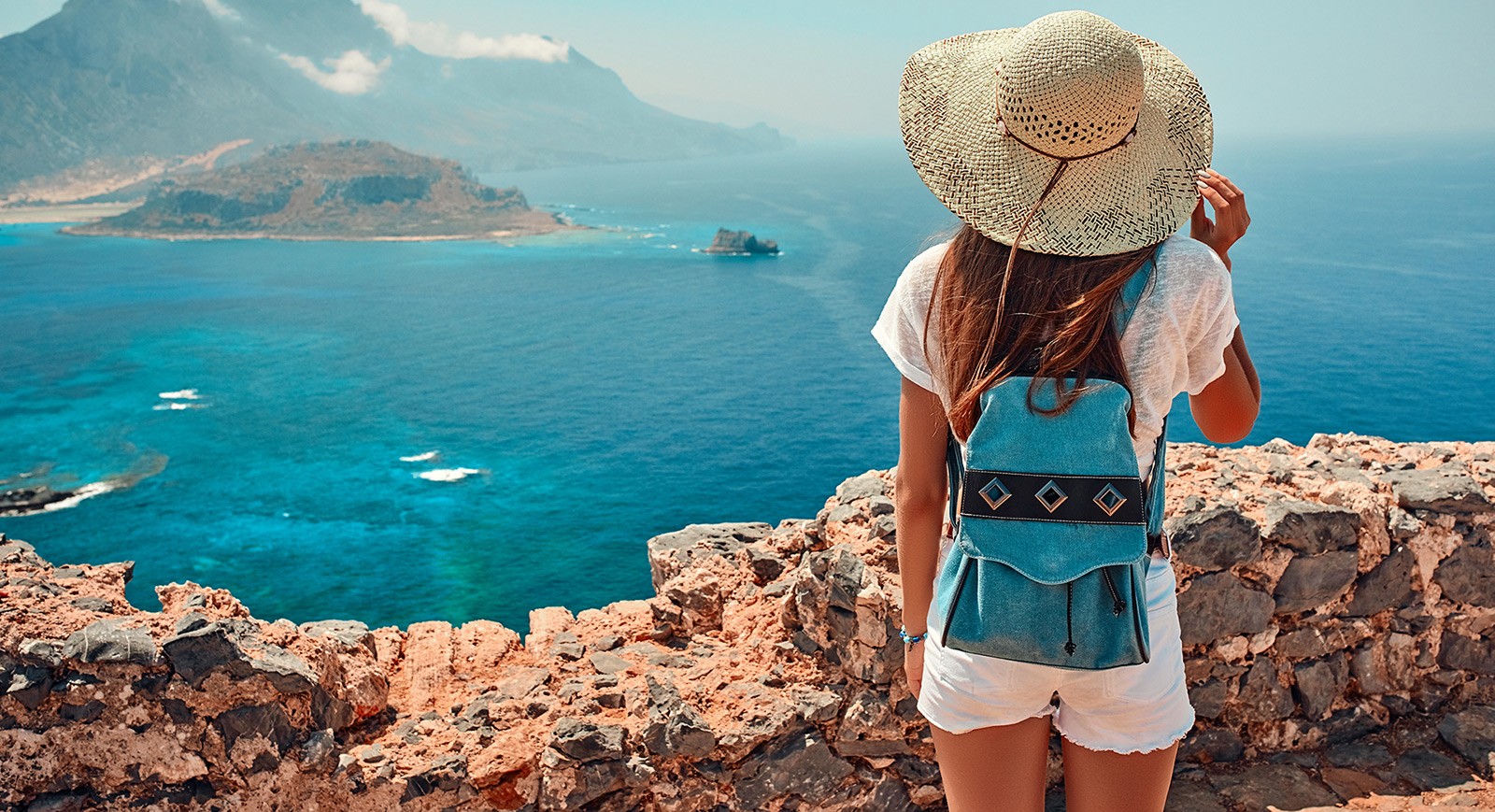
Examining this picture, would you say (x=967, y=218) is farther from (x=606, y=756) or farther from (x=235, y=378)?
(x=235, y=378)

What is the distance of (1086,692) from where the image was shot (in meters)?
2.16

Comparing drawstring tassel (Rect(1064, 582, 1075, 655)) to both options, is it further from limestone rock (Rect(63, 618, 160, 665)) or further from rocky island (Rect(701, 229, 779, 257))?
rocky island (Rect(701, 229, 779, 257))

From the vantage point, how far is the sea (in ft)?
108

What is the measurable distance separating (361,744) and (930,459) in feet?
12.3

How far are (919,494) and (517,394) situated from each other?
160 ft

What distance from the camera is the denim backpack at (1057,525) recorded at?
6.74ft

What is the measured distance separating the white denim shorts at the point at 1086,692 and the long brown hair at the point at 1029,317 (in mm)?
541

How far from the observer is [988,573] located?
2.12 meters

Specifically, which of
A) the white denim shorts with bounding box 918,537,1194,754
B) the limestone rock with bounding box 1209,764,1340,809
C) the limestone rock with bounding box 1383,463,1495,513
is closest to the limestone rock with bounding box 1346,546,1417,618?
the limestone rock with bounding box 1383,463,1495,513

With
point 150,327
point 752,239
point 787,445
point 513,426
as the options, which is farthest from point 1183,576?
point 752,239

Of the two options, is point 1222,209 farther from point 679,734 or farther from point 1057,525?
point 679,734

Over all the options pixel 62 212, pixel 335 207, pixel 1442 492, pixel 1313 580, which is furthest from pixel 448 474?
pixel 62 212

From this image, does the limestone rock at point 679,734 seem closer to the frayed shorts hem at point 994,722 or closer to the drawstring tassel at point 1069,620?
the frayed shorts hem at point 994,722

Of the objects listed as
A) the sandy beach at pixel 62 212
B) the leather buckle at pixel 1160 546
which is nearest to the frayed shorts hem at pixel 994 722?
the leather buckle at pixel 1160 546
